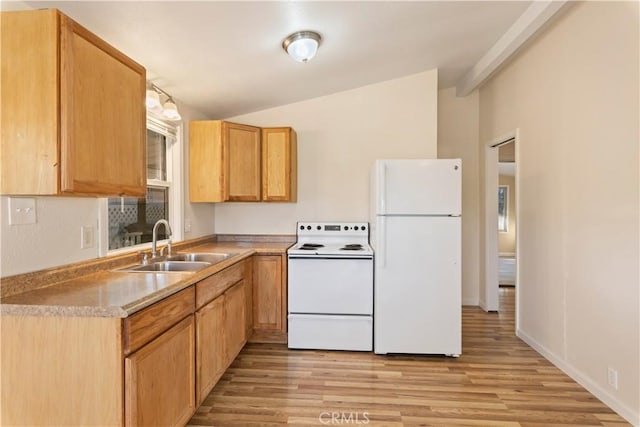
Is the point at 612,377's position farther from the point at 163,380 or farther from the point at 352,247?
the point at 163,380

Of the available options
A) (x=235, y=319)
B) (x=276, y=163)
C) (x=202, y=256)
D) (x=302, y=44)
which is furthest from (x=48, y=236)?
(x=276, y=163)

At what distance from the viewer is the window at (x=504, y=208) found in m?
8.29

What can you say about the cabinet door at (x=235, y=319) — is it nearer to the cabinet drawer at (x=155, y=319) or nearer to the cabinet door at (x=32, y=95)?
the cabinet drawer at (x=155, y=319)

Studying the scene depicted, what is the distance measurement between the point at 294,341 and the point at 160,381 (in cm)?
147

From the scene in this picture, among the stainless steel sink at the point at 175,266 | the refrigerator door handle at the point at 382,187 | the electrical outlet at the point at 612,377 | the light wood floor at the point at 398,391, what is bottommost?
the light wood floor at the point at 398,391

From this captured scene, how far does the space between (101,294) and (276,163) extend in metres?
2.07

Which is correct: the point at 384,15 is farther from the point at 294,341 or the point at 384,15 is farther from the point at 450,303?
the point at 294,341

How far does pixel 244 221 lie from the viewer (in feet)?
12.0

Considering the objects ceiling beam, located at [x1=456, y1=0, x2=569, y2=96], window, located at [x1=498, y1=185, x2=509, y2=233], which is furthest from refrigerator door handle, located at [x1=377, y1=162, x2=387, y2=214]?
window, located at [x1=498, y1=185, x2=509, y2=233]

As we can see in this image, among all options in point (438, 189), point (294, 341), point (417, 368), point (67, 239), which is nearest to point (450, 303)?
point (417, 368)

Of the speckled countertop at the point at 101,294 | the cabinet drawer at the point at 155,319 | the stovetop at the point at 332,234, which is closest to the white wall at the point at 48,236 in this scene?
the speckled countertop at the point at 101,294

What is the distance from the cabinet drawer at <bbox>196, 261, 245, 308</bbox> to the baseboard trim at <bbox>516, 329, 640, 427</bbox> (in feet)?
8.47

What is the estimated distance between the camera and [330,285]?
2.79 m

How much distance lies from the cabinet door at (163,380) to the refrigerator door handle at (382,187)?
164cm
